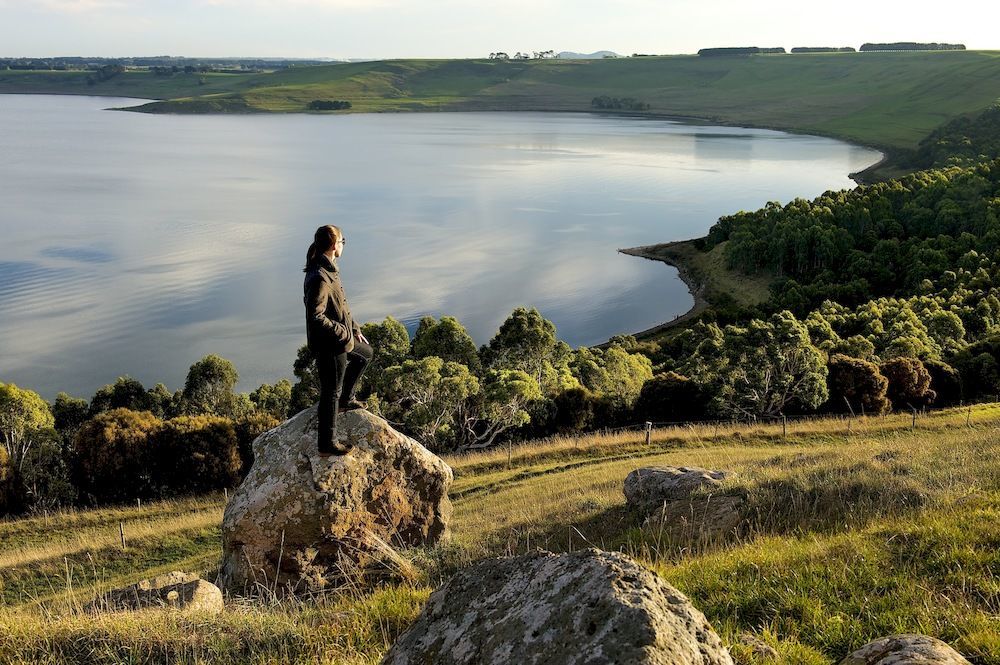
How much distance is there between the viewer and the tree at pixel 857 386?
30.1 meters

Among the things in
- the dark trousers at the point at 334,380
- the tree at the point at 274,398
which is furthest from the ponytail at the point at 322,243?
the tree at the point at 274,398

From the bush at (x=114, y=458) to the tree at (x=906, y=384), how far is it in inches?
1123

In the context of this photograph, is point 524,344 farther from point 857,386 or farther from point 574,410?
point 857,386

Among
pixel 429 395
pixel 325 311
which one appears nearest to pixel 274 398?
pixel 429 395

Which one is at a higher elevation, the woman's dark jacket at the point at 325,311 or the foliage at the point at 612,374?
the woman's dark jacket at the point at 325,311

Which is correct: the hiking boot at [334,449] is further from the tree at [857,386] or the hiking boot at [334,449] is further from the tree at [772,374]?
the tree at [857,386]

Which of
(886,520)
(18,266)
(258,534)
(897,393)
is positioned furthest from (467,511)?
(18,266)

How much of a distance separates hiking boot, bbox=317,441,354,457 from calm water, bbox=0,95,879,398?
36051mm

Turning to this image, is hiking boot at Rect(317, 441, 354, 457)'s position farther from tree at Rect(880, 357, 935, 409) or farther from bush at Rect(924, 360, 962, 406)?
bush at Rect(924, 360, 962, 406)

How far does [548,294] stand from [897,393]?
3664 centimetres

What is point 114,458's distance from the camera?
25984 millimetres

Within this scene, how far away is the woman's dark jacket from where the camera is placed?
8.28 m

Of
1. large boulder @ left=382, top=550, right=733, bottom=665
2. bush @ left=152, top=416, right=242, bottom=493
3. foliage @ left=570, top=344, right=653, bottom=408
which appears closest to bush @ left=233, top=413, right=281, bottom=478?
bush @ left=152, top=416, right=242, bottom=493

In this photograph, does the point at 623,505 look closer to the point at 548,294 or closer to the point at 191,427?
the point at 191,427
